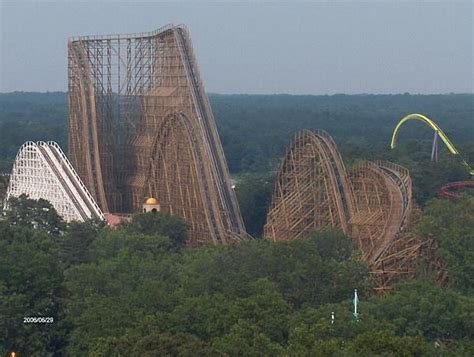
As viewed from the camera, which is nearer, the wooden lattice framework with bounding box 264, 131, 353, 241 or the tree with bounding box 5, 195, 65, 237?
the wooden lattice framework with bounding box 264, 131, 353, 241

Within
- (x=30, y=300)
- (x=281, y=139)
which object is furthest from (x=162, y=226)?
(x=281, y=139)

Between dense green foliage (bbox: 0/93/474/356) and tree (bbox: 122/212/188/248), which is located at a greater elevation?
dense green foliage (bbox: 0/93/474/356)

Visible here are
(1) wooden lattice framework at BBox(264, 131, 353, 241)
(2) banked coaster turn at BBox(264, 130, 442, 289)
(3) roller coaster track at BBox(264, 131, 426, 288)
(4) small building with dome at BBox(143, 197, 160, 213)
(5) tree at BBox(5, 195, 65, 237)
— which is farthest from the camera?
(4) small building with dome at BBox(143, 197, 160, 213)

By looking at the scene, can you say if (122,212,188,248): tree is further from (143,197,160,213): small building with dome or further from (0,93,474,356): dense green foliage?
(143,197,160,213): small building with dome

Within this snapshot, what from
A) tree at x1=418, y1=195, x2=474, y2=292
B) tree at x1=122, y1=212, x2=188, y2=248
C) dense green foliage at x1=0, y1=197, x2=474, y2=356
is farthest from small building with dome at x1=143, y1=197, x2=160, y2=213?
tree at x1=418, y1=195, x2=474, y2=292

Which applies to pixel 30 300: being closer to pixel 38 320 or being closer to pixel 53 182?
pixel 38 320

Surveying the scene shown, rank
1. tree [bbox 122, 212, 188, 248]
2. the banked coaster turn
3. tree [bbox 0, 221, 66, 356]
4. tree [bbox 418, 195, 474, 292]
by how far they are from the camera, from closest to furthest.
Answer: tree [bbox 0, 221, 66, 356] → tree [bbox 418, 195, 474, 292] → the banked coaster turn → tree [bbox 122, 212, 188, 248]
